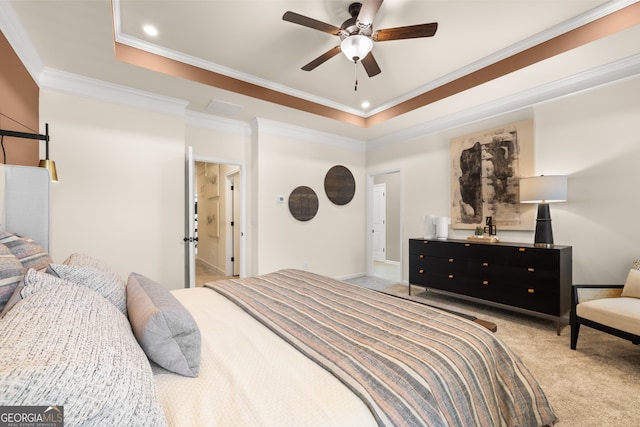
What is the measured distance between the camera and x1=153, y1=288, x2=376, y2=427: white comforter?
80 cm

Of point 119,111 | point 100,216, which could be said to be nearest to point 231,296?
point 100,216

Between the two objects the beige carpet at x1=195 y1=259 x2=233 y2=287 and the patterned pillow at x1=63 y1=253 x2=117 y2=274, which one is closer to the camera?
the patterned pillow at x1=63 y1=253 x2=117 y2=274

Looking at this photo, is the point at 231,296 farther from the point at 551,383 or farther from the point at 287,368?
the point at 551,383

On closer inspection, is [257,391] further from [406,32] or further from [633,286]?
[633,286]

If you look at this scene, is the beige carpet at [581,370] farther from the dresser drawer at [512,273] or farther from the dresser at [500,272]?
the dresser drawer at [512,273]

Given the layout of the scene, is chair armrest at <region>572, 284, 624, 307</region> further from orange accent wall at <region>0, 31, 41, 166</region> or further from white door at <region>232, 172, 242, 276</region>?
white door at <region>232, 172, 242, 276</region>

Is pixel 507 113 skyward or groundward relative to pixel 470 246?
skyward

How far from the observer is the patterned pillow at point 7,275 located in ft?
3.24

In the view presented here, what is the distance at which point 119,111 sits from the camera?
324 centimetres

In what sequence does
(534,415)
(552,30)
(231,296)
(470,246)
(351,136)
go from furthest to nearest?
(351,136)
(470,246)
(552,30)
(231,296)
(534,415)

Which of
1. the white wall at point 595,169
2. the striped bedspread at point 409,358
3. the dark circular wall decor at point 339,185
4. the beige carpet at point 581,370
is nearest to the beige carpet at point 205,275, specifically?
the dark circular wall decor at point 339,185

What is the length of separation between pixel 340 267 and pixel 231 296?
11.3ft

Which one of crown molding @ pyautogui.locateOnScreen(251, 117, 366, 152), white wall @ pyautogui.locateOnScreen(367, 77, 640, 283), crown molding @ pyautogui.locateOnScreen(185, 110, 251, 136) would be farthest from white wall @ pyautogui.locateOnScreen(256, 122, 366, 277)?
white wall @ pyautogui.locateOnScreen(367, 77, 640, 283)

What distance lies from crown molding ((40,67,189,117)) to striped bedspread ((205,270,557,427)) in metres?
2.84
